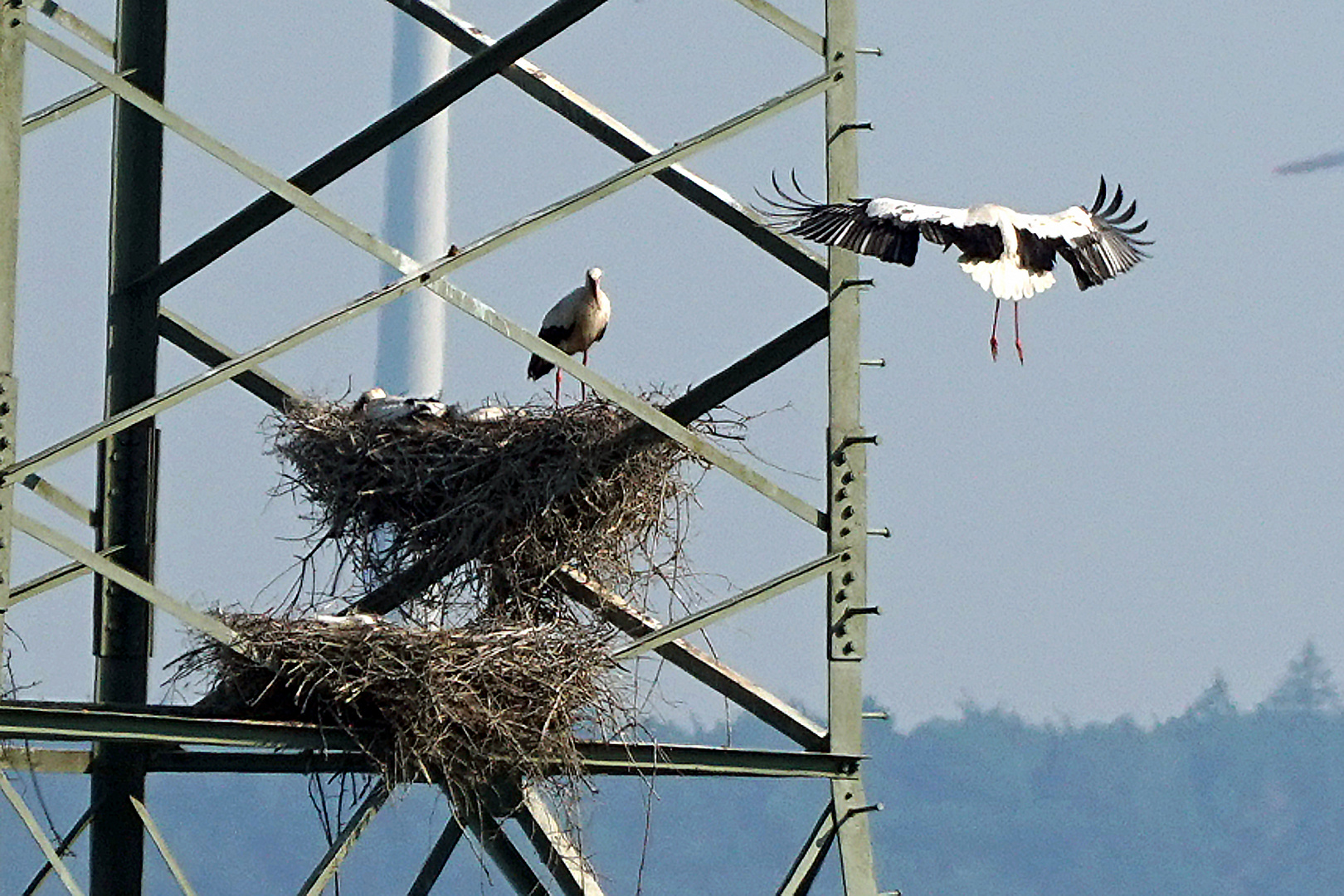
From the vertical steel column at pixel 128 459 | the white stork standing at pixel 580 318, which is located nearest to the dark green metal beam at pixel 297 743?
the vertical steel column at pixel 128 459

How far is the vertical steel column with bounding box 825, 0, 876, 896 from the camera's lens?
9.55m

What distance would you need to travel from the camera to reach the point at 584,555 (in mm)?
10852

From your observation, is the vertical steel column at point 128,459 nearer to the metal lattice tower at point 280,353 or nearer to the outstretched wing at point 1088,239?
the metal lattice tower at point 280,353

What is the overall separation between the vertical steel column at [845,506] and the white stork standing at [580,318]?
3.36 metres

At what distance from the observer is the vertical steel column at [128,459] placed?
10.7 m

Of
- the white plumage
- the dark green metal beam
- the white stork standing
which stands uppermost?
the white stork standing

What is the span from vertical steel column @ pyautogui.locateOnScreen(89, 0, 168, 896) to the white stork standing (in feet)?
8.67

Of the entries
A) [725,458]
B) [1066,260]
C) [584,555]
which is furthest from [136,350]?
[1066,260]

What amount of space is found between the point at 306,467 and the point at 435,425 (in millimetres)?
621

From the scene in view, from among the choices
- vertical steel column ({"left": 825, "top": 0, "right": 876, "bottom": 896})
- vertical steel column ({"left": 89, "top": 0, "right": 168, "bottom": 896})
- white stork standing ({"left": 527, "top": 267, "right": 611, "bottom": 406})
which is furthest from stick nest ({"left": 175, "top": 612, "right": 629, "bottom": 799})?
white stork standing ({"left": 527, "top": 267, "right": 611, "bottom": 406})

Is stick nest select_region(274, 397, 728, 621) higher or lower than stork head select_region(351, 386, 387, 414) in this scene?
lower

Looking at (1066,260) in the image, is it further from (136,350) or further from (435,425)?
(136,350)

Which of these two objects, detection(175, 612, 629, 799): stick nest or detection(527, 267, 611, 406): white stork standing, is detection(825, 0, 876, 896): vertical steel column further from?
detection(527, 267, 611, 406): white stork standing

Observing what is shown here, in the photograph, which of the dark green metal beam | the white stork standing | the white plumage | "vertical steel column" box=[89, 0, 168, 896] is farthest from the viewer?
the white stork standing
